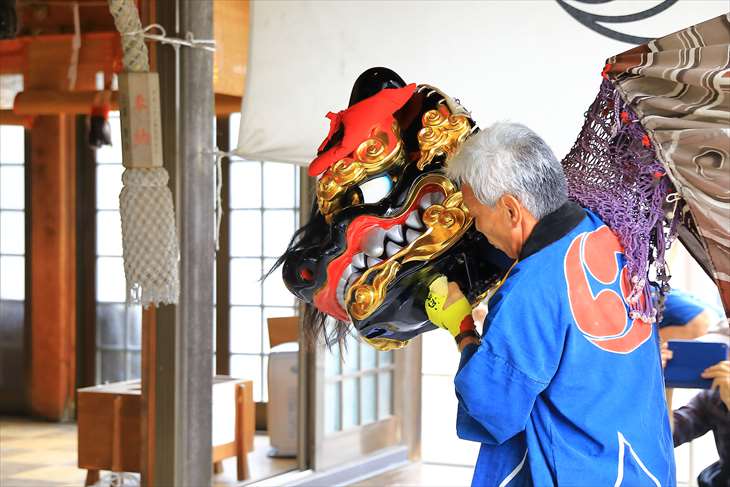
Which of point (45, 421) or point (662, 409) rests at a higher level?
point (662, 409)

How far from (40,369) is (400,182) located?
18.5 feet

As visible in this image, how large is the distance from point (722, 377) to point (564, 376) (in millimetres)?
1632

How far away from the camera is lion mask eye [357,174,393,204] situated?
1.80 m

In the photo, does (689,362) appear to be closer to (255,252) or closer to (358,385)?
(358,385)

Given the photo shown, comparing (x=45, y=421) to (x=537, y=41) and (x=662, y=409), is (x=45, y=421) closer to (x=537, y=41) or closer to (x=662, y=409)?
(x=537, y=41)

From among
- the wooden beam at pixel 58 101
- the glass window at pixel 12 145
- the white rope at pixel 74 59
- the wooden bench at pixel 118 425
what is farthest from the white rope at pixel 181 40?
the glass window at pixel 12 145

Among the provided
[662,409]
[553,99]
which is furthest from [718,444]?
[662,409]

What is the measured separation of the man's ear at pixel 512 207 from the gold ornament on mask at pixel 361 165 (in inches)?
10.4

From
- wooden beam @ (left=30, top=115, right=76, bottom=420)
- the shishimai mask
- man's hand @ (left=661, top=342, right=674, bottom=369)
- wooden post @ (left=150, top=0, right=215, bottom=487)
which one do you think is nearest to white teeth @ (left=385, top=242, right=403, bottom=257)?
the shishimai mask

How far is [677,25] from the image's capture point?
244cm

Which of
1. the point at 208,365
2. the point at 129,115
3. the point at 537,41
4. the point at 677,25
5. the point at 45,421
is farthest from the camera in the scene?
the point at 45,421

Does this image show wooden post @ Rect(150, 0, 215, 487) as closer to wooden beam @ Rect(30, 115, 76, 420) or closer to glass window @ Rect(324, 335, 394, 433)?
glass window @ Rect(324, 335, 394, 433)

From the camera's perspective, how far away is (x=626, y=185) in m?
1.78

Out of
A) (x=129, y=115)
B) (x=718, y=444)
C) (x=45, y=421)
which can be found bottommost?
(x=45, y=421)
